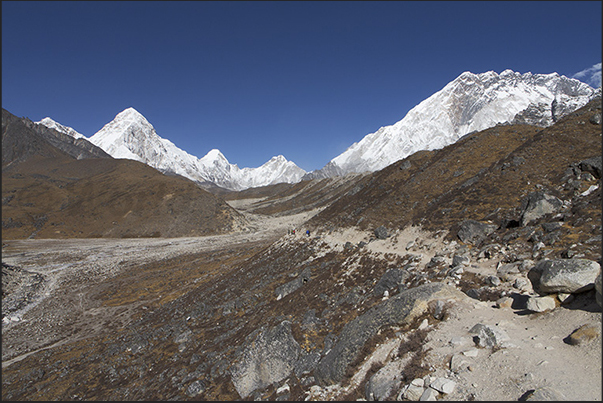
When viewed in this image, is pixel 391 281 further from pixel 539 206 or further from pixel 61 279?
pixel 61 279

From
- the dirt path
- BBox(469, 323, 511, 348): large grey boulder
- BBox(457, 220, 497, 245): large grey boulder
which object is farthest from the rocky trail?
the dirt path

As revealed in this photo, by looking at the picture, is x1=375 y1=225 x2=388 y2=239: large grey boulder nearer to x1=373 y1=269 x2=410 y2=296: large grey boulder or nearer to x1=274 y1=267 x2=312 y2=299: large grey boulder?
x1=274 y1=267 x2=312 y2=299: large grey boulder

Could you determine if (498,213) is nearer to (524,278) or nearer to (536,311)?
(524,278)

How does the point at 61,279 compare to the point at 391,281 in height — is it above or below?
above

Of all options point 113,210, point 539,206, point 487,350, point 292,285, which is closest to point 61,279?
point 292,285

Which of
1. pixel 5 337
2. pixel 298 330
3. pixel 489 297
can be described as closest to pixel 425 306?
pixel 489 297

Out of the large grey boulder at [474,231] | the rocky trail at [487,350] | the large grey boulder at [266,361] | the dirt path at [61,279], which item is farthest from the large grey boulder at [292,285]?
the dirt path at [61,279]
